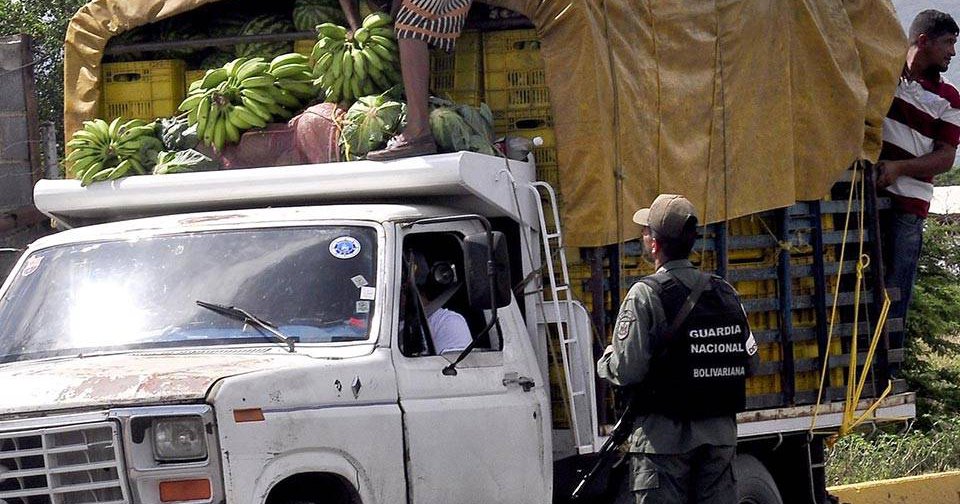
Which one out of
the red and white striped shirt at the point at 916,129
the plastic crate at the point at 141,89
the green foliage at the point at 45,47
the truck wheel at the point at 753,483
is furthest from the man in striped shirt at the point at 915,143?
the green foliage at the point at 45,47

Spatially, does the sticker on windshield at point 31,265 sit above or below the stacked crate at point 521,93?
below

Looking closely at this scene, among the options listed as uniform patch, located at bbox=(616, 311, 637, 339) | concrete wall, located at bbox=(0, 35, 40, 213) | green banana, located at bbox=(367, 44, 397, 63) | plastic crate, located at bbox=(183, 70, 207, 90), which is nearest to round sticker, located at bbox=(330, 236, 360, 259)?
uniform patch, located at bbox=(616, 311, 637, 339)

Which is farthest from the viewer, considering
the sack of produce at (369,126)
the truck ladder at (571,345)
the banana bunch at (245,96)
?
the banana bunch at (245,96)

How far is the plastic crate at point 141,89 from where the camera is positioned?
297 inches

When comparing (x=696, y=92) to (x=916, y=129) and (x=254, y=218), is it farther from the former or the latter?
(x=254, y=218)

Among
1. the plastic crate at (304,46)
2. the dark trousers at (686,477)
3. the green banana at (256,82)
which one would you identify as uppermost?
the plastic crate at (304,46)

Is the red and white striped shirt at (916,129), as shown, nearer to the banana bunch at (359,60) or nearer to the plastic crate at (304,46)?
the banana bunch at (359,60)

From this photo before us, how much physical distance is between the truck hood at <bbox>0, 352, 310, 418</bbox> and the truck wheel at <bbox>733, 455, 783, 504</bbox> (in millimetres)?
3017

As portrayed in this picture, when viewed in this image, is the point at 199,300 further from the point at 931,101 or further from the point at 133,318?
the point at 931,101

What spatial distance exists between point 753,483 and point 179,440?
3717 mm

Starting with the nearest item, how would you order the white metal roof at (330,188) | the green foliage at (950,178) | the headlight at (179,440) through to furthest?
1. the headlight at (179,440)
2. the white metal roof at (330,188)
3. the green foliage at (950,178)

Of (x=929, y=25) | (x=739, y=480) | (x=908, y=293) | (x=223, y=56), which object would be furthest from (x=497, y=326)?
(x=929, y=25)

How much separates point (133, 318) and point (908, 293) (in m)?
4.92

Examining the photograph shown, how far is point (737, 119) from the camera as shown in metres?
7.48
